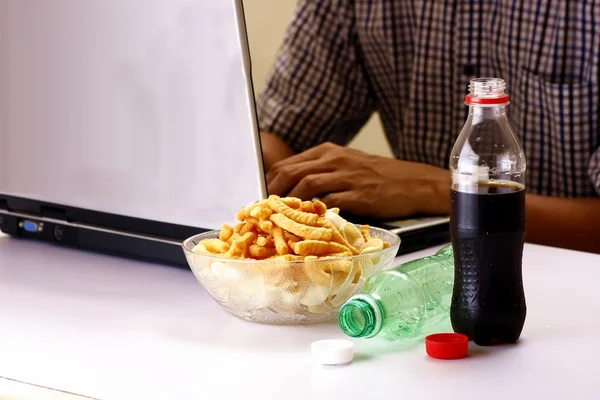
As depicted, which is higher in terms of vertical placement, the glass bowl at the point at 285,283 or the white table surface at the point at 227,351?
the glass bowl at the point at 285,283

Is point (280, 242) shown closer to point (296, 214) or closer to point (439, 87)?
point (296, 214)

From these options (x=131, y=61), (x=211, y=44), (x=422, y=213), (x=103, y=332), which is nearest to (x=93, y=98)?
(x=131, y=61)

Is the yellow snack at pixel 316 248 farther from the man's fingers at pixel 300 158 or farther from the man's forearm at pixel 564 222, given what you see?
the man's forearm at pixel 564 222

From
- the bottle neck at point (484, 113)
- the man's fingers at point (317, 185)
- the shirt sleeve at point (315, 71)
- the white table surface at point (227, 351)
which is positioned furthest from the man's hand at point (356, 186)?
the shirt sleeve at point (315, 71)

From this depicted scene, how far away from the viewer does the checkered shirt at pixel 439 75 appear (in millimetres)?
1746

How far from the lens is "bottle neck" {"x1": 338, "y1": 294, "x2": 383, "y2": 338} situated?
84 cm

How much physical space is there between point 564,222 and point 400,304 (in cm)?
84

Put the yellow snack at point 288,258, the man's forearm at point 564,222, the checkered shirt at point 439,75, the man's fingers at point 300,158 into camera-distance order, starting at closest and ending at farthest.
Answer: the yellow snack at point 288,258 < the man's fingers at point 300,158 < the man's forearm at point 564,222 < the checkered shirt at point 439,75

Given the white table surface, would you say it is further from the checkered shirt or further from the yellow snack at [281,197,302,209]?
the checkered shirt

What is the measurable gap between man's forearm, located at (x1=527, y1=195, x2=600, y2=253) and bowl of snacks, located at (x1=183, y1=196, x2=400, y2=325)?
718 millimetres

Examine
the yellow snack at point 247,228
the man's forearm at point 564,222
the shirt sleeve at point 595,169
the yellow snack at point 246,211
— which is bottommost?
the man's forearm at point 564,222

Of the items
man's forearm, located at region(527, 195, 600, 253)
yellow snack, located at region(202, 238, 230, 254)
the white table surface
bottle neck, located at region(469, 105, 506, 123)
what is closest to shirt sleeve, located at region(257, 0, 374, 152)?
man's forearm, located at region(527, 195, 600, 253)

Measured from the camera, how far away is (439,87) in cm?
195

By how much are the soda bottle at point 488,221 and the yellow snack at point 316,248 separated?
113 mm
